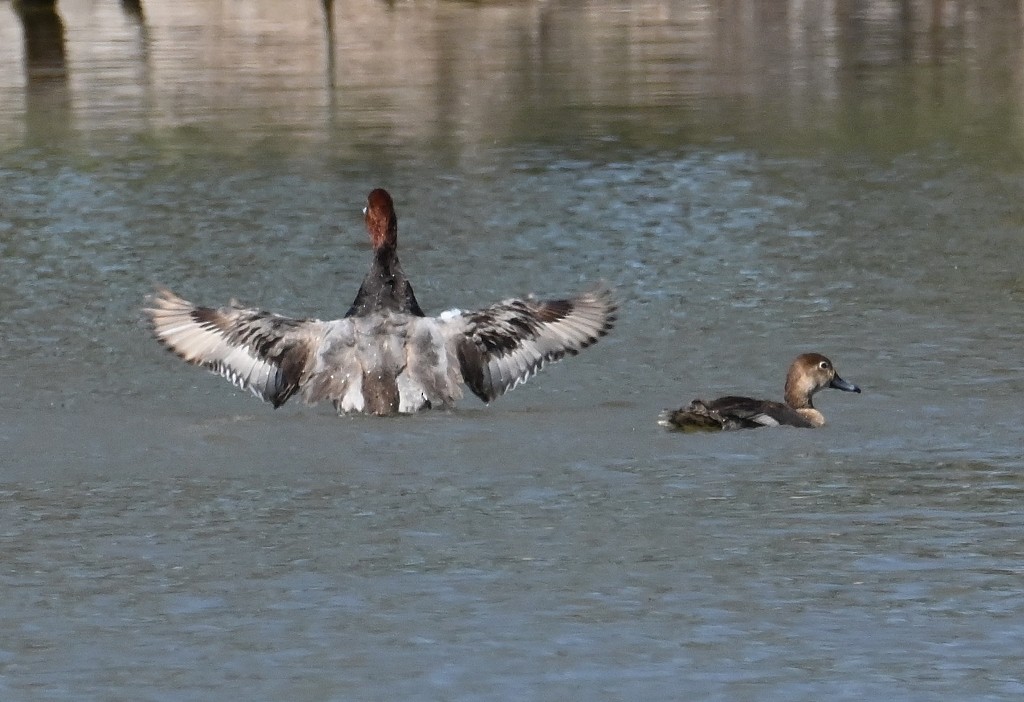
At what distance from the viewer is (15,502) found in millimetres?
10250

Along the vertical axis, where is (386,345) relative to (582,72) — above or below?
above

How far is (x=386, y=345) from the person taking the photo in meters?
12.0

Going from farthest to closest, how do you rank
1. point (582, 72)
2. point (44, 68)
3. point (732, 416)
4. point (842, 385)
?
point (44, 68) → point (582, 72) → point (842, 385) → point (732, 416)

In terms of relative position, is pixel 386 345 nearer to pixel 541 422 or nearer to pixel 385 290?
pixel 385 290

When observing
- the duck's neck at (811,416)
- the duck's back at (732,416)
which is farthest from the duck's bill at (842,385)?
the duck's back at (732,416)

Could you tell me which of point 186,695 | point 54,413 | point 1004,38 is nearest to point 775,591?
point 186,695

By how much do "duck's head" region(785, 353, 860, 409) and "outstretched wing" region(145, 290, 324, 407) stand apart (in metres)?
2.57

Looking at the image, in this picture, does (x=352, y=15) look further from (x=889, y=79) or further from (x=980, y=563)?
(x=980, y=563)

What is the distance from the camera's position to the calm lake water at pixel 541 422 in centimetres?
789

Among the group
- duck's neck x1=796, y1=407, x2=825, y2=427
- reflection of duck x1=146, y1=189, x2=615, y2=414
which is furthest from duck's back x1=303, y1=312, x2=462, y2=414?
duck's neck x1=796, y1=407, x2=825, y2=427

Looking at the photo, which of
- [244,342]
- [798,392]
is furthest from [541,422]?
[244,342]

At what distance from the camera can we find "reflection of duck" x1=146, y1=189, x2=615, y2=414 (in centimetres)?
1193

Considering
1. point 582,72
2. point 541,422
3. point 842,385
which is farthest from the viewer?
point 582,72

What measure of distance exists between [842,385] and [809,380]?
0.25 m
